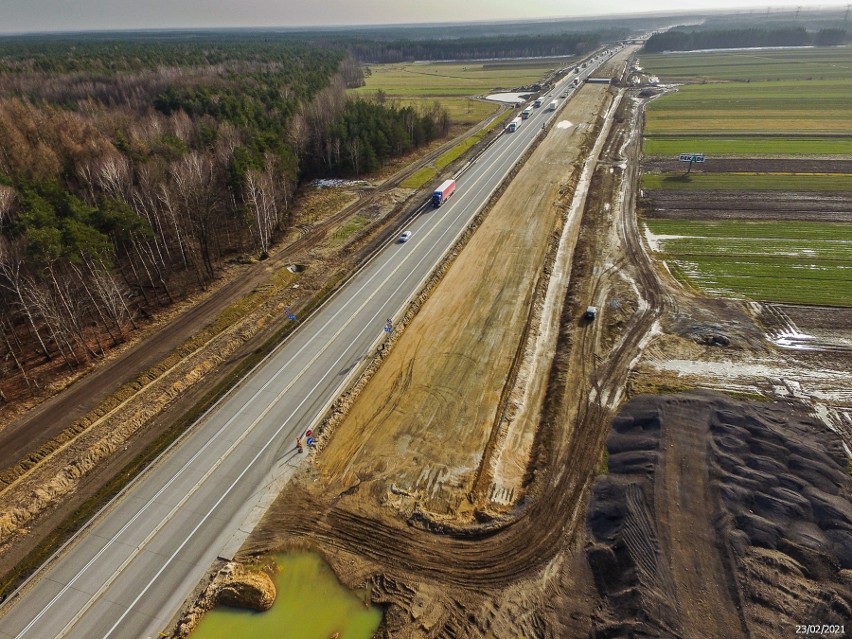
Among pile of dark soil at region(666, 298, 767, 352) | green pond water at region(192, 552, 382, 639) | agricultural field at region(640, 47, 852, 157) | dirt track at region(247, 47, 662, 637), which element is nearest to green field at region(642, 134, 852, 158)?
agricultural field at region(640, 47, 852, 157)

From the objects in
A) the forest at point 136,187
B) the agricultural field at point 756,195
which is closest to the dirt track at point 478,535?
the agricultural field at point 756,195


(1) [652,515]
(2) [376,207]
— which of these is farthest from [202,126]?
(1) [652,515]

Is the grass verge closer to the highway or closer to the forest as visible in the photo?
the forest

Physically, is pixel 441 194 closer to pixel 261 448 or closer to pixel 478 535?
pixel 261 448

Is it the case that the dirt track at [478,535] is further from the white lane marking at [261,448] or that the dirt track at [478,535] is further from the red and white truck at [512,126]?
the red and white truck at [512,126]

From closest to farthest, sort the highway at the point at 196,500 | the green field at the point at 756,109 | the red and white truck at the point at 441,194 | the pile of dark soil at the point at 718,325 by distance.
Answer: the highway at the point at 196,500 → the pile of dark soil at the point at 718,325 → the red and white truck at the point at 441,194 → the green field at the point at 756,109

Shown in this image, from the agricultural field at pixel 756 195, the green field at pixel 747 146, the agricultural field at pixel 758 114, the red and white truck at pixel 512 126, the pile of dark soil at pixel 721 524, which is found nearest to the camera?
the pile of dark soil at pixel 721 524

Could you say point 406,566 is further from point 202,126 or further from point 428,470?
point 202,126

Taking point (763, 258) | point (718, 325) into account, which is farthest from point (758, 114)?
point (718, 325)
